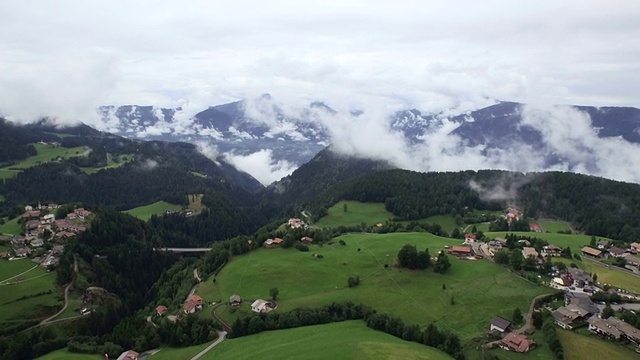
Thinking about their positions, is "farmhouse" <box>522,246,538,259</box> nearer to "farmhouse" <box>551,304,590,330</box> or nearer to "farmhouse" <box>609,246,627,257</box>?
"farmhouse" <box>609,246,627,257</box>

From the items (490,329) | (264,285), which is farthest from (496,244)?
(264,285)

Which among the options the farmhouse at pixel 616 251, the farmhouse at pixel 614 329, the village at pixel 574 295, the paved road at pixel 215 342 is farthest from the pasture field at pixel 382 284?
the farmhouse at pixel 616 251

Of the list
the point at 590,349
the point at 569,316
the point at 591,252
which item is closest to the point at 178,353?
the point at 590,349

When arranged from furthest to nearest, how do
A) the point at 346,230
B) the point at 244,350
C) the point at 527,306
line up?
the point at 346,230 → the point at 527,306 → the point at 244,350

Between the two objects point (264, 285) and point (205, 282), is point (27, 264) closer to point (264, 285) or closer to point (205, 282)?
point (205, 282)

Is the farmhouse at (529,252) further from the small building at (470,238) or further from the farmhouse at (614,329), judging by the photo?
the farmhouse at (614,329)


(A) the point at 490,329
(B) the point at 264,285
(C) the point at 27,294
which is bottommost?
(C) the point at 27,294
